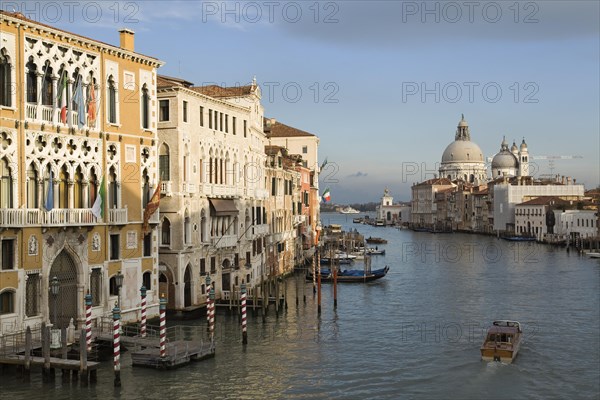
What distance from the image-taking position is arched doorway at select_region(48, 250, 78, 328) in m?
18.0

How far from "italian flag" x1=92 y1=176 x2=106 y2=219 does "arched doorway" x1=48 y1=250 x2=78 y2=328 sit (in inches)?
48.5

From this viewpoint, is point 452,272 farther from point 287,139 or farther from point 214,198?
point 214,198

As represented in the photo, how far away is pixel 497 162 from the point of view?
133 metres

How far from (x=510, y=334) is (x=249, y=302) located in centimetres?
973

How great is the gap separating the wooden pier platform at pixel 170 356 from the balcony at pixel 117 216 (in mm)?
3726

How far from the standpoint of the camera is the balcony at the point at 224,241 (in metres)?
25.4

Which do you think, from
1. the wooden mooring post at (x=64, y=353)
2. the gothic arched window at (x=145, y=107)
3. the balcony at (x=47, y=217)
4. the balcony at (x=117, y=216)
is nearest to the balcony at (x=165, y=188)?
the gothic arched window at (x=145, y=107)

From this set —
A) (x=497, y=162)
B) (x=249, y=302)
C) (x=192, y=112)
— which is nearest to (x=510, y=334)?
Result: (x=249, y=302)

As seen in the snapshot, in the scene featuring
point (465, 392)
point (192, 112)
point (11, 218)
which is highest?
point (192, 112)

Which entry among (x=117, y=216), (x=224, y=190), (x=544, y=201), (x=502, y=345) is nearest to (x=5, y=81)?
(x=117, y=216)

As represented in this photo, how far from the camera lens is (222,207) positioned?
2538cm

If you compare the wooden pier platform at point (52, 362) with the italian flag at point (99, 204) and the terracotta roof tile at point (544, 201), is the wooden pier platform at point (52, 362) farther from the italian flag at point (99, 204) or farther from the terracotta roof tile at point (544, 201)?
the terracotta roof tile at point (544, 201)

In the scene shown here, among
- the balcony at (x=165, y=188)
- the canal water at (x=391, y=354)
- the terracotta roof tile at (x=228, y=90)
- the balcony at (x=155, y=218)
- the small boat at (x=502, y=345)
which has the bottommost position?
the canal water at (x=391, y=354)

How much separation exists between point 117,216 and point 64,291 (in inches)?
93.9
